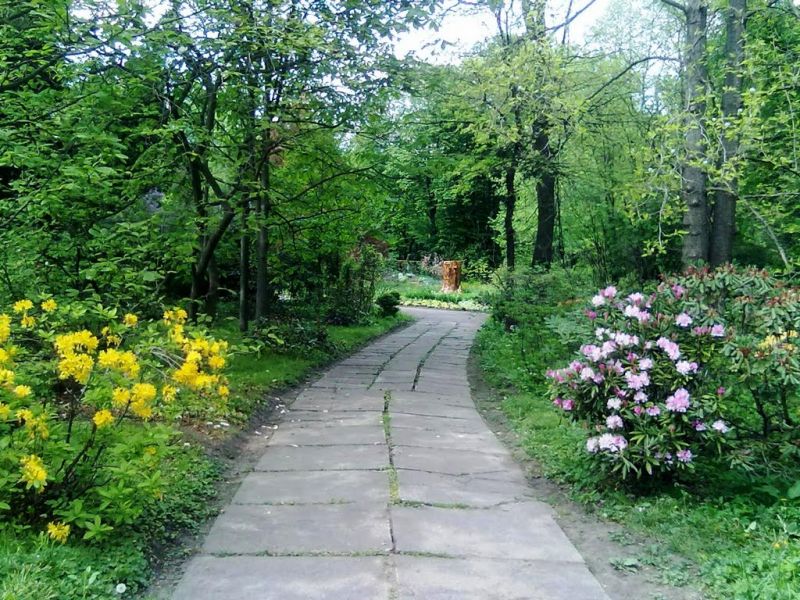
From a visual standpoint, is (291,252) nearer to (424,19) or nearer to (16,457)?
(424,19)

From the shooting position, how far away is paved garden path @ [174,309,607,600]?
2.84 meters

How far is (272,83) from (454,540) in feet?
19.6

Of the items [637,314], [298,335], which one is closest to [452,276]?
[298,335]

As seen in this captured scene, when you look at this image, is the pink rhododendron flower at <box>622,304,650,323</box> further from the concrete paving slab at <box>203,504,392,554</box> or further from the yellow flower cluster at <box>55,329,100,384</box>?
the yellow flower cluster at <box>55,329,100,384</box>

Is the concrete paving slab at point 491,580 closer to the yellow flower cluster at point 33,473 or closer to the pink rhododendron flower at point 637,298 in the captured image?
the yellow flower cluster at point 33,473

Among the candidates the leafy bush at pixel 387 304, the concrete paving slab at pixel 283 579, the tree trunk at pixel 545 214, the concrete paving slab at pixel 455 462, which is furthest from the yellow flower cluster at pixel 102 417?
the leafy bush at pixel 387 304

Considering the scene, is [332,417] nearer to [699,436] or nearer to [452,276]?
[699,436]

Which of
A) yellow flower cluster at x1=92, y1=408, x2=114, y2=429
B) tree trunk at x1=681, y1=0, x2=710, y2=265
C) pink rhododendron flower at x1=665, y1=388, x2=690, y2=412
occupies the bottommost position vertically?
pink rhododendron flower at x1=665, y1=388, x2=690, y2=412

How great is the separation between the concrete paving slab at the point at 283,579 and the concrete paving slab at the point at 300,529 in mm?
114

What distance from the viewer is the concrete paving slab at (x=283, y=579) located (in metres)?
2.72

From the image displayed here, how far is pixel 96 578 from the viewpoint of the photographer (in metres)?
2.62

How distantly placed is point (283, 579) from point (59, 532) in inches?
38.7

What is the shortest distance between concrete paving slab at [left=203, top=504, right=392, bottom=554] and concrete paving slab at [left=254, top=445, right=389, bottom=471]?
2.45 feet

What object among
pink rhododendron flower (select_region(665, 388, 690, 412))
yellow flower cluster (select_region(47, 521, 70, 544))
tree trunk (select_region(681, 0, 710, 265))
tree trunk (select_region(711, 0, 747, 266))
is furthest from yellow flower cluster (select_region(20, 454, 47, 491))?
tree trunk (select_region(711, 0, 747, 266))
